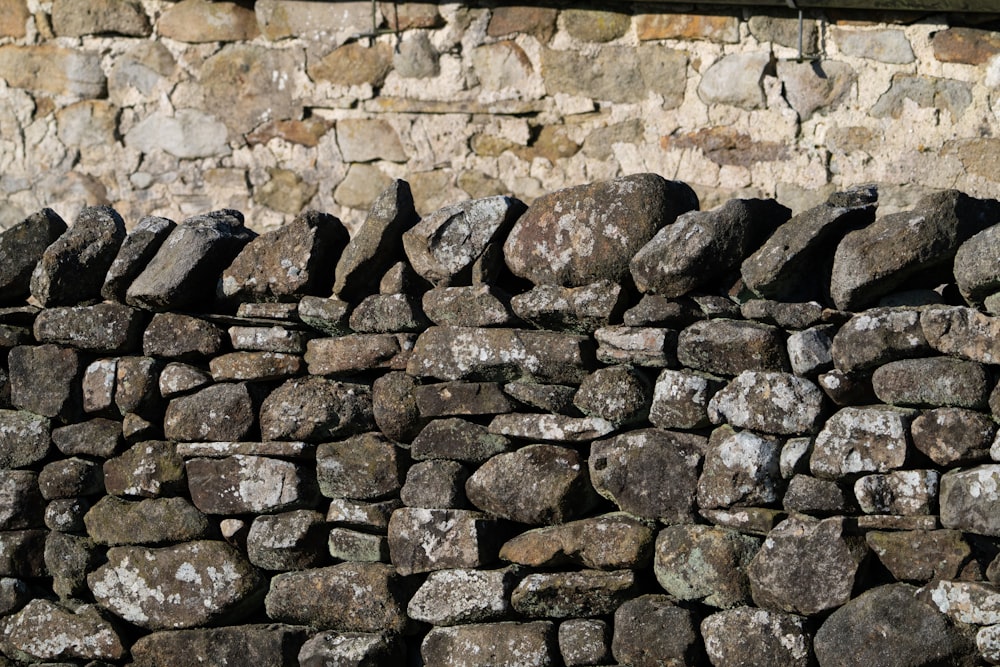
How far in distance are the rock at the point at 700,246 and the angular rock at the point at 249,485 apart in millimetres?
1155

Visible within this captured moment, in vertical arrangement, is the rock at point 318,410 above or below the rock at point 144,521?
above

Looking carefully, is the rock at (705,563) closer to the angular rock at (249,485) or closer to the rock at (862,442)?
the rock at (862,442)

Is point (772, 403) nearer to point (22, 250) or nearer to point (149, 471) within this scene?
point (149, 471)

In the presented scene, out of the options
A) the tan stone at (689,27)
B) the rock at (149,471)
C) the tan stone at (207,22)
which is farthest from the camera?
the tan stone at (207,22)

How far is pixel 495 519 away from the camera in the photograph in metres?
3.39

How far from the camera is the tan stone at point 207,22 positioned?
5992mm

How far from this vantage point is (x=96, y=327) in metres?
3.84

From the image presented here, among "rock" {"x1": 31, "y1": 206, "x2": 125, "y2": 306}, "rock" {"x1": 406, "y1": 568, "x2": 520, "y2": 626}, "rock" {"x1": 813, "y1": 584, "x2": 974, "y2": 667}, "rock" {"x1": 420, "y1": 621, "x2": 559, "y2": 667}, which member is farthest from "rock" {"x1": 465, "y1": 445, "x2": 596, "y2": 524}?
"rock" {"x1": 31, "y1": 206, "x2": 125, "y2": 306}

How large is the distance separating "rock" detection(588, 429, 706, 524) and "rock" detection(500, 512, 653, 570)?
5 cm

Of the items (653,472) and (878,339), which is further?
(653,472)

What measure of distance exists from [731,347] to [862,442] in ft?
1.28

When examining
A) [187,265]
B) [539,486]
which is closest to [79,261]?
[187,265]

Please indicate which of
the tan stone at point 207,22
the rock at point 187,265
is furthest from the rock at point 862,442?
the tan stone at point 207,22

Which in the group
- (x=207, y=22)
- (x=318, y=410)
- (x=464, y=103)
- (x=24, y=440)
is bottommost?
(x=24, y=440)
